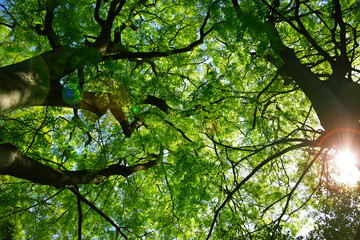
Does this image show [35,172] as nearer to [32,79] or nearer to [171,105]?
[32,79]

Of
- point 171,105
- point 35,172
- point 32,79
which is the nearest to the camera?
point 32,79

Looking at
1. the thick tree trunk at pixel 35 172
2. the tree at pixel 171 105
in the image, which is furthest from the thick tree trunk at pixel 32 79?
the thick tree trunk at pixel 35 172

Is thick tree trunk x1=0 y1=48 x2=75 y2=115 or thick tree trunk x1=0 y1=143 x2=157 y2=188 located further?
thick tree trunk x1=0 y1=143 x2=157 y2=188

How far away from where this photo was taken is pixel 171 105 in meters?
6.66

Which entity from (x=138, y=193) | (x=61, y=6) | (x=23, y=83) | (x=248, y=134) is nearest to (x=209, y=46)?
(x=248, y=134)

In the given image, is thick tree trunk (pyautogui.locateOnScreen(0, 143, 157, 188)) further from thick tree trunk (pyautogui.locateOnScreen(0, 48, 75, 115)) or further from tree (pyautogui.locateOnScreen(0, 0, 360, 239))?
thick tree trunk (pyautogui.locateOnScreen(0, 48, 75, 115))

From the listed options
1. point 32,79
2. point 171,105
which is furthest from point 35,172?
point 171,105

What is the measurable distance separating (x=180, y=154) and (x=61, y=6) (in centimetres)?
441

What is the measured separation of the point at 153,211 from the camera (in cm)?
816

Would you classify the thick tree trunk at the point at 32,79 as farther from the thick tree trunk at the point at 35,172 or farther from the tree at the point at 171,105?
the thick tree trunk at the point at 35,172

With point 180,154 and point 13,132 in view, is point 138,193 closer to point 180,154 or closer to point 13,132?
point 180,154

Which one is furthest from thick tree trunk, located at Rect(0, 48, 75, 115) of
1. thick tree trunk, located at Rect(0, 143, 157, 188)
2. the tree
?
thick tree trunk, located at Rect(0, 143, 157, 188)

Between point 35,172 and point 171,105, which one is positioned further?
point 171,105

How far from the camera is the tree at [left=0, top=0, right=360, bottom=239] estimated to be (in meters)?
2.84
